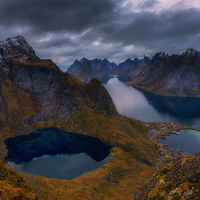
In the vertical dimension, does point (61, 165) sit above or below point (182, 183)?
below

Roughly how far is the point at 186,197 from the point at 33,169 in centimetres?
13654

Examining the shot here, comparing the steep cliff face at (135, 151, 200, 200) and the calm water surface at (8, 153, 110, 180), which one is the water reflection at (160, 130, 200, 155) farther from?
the steep cliff face at (135, 151, 200, 200)

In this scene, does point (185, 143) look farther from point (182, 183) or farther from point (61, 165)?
point (182, 183)

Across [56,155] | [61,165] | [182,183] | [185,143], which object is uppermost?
[182,183]

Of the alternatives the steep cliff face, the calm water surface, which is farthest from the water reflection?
the steep cliff face

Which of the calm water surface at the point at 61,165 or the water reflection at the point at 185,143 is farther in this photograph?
the water reflection at the point at 185,143

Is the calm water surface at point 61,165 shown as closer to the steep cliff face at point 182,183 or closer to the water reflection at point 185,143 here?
the water reflection at point 185,143

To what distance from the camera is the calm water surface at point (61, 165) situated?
122550 mm

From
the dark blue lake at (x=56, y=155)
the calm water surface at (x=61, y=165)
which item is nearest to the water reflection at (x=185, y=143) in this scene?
the dark blue lake at (x=56, y=155)

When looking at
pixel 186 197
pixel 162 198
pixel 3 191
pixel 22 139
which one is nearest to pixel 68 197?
pixel 3 191

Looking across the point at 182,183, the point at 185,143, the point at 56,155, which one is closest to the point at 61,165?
the point at 56,155

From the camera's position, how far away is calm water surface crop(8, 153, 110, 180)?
123 meters

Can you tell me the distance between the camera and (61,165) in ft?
448

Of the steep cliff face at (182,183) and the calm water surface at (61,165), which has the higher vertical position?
the steep cliff face at (182,183)
